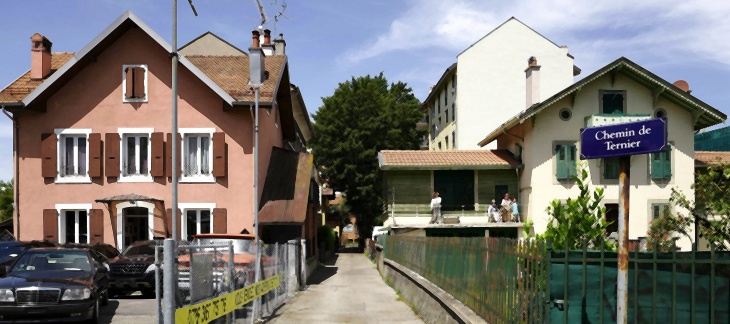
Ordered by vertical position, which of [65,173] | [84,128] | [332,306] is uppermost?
[84,128]

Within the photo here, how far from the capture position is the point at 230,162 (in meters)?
26.2

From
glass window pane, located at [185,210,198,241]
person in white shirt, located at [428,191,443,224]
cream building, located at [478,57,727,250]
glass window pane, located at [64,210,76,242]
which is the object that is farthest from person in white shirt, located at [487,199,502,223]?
glass window pane, located at [64,210,76,242]

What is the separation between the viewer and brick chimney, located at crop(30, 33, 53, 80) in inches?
1046

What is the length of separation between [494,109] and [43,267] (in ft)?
117

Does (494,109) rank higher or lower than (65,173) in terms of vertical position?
higher

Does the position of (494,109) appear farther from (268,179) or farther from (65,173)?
(65,173)

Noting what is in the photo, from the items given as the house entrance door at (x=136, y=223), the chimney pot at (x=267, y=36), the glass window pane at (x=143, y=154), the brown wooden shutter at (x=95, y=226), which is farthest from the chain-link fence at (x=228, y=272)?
the chimney pot at (x=267, y=36)

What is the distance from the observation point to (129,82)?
26.0 meters

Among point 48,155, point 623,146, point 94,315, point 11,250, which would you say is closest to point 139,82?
point 48,155

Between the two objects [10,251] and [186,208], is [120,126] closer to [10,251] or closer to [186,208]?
[186,208]

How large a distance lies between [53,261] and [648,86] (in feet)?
97.1

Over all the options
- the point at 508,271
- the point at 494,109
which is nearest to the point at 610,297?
the point at 508,271

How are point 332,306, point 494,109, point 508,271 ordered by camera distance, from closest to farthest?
point 508,271, point 332,306, point 494,109

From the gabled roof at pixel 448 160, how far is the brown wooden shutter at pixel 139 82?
1440 cm
